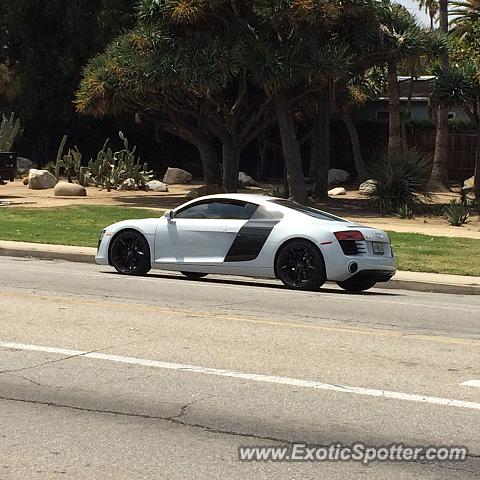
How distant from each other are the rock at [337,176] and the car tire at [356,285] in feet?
98.3

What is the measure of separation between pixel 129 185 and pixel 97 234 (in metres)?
15.5

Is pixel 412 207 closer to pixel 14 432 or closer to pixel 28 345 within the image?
pixel 28 345

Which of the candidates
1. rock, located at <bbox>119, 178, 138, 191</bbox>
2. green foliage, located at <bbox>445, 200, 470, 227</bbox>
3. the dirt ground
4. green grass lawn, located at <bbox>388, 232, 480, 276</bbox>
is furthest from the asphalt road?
rock, located at <bbox>119, 178, 138, 191</bbox>

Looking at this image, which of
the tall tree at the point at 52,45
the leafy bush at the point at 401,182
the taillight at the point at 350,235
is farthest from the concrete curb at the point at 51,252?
the tall tree at the point at 52,45

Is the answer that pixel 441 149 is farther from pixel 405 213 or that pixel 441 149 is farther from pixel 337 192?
pixel 405 213

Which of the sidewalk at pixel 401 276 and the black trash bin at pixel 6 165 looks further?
the black trash bin at pixel 6 165

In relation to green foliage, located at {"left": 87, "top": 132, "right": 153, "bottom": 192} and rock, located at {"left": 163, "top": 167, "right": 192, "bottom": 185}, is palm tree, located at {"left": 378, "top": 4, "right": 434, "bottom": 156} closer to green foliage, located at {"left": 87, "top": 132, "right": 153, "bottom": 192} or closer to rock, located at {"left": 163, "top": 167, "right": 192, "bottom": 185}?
green foliage, located at {"left": 87, "top": 132, "right": 153, "bottom": 192}

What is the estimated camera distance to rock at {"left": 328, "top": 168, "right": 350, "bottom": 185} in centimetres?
4609

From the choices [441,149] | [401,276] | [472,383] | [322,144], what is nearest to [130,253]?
[401,276]

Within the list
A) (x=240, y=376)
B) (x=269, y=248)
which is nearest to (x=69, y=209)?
(x=269, y=248)

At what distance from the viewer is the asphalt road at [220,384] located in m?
6.17

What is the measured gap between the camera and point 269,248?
50.5ft

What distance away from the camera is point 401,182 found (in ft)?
105

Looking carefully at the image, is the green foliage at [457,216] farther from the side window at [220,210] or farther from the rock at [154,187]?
the side window at [220,210]
